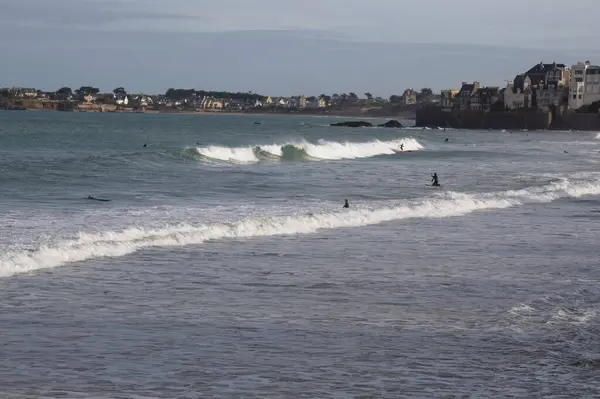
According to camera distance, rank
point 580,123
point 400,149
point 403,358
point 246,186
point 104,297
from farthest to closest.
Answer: point 580,123 < point 400,149 < point 246,186 < point 104,297 < point 403,358

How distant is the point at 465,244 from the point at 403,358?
8489mm

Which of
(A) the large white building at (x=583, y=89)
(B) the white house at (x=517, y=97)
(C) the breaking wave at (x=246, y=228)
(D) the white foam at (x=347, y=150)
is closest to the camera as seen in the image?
(C) the breaking wave at (x=246, y=228)

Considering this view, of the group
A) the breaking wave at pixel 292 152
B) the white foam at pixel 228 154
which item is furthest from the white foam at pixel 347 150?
the white foam at pixel 228 154

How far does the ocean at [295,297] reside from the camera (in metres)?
8.40

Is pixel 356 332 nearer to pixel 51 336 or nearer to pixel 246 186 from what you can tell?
pixel 51 336

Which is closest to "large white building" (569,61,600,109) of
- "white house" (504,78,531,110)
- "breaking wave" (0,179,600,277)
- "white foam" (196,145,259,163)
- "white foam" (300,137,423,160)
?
"white house" (504,78,531,110)

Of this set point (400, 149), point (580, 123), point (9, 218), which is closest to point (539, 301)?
point (9, 218)

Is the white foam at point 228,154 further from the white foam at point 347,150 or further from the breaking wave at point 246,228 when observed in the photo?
the breaking wave at point 246,228

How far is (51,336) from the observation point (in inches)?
376

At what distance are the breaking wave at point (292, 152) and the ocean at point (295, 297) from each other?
22.4 metres

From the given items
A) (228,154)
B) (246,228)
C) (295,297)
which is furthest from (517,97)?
(295,297)

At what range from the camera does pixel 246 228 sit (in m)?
18.1

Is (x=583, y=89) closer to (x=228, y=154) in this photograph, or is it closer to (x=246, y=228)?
(x=228, y=154)

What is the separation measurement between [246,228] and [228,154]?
3171 centimetres
